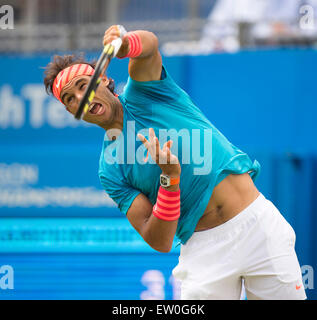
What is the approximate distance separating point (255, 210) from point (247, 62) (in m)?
3.30

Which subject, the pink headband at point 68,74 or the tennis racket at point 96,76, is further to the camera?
the pink headband at point 68,74

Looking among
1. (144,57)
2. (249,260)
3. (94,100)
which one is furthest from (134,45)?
(249,260)

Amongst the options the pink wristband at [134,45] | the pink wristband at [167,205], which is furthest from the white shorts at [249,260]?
the pink wristband at [134,45]

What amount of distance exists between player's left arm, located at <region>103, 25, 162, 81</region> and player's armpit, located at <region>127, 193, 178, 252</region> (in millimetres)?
540

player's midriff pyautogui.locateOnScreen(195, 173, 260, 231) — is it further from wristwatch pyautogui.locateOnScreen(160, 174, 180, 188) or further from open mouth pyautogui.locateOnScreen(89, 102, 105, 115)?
open mouth pyautogui.locateOnScreen(89, 102, 105, 115)

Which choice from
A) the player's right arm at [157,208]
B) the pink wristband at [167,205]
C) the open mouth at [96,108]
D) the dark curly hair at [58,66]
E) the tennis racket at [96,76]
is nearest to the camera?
the tennis racket at [96,76]

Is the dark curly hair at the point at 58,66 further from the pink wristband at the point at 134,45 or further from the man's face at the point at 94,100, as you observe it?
the pink wristband at the point at 134,45

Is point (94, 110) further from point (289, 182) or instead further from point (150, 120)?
point (289, 182)

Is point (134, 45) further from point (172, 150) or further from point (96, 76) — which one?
point (172, 150)

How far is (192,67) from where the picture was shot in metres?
5.75

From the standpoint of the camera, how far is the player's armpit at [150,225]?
2.42m

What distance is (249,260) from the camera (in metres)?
2.53

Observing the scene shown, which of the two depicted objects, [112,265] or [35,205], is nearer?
[112,265]

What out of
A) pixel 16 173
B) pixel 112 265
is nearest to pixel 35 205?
pixel 16 173
